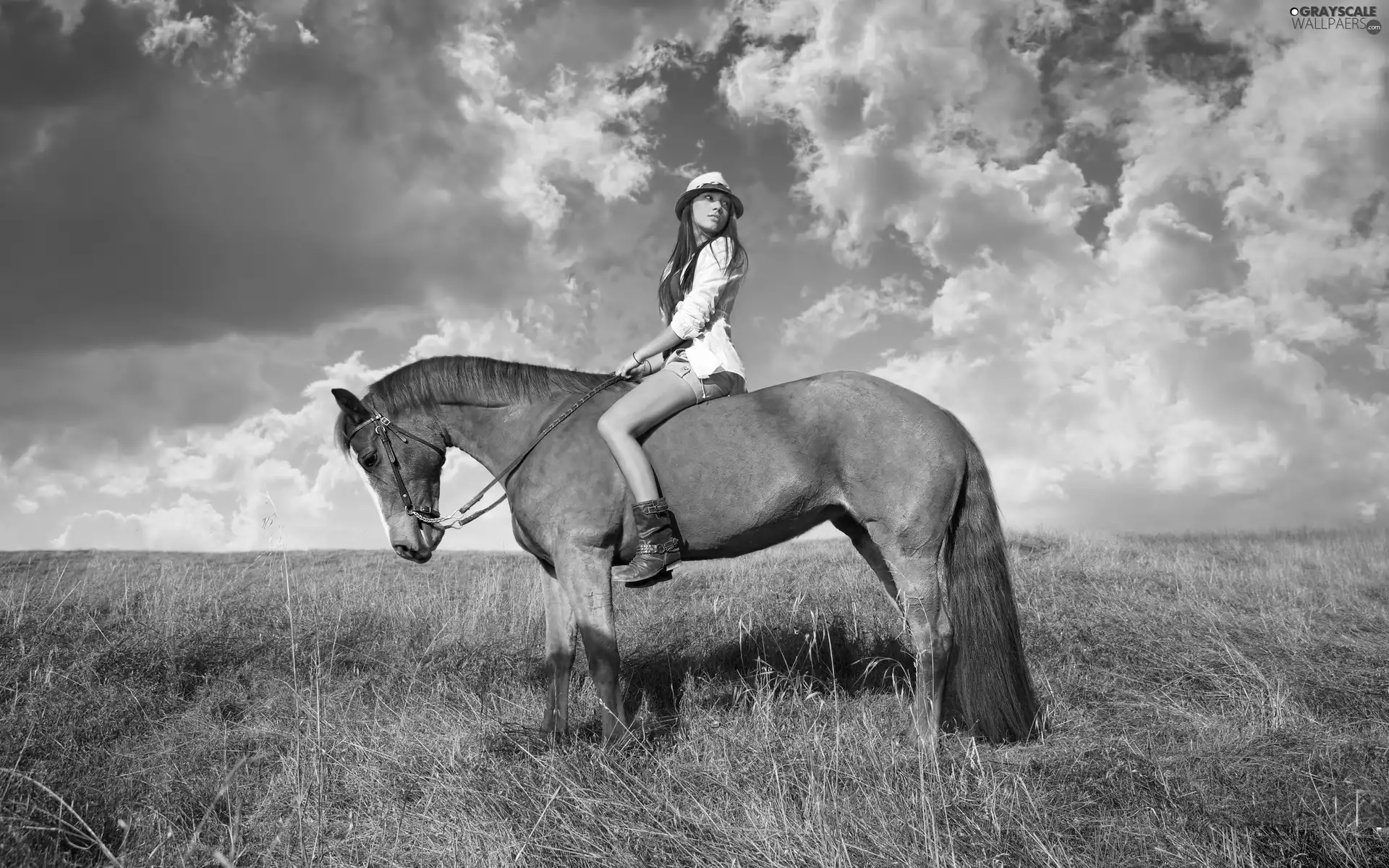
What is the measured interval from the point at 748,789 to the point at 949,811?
840 millimetres

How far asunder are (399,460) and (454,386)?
2.11 ft

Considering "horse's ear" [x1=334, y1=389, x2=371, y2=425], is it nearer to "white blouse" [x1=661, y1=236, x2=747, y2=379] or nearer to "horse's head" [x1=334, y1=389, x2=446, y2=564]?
"horse's head" [x1=334, y1=389, x2=446, y2=564]

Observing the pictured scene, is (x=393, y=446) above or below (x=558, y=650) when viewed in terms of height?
above

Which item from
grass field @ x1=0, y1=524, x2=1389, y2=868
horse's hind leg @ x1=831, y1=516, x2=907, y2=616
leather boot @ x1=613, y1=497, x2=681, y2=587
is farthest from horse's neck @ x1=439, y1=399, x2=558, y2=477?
horse's hind leg @ x1=831, y1=516, x2=907, y2=616

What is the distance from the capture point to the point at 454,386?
5336mm

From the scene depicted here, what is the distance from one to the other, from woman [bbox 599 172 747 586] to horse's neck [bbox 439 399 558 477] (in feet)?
2.13

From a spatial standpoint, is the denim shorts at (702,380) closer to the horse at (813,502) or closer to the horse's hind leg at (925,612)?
the horse at (813,502)

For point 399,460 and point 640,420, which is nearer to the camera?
point 640,420

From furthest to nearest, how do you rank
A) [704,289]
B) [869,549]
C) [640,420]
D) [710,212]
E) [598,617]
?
[869,549] < [710,212] < [704,289] < [640,420] < [598,617]

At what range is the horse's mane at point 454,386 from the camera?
532 cm

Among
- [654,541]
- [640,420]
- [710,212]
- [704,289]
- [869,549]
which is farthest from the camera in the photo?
[869,549]

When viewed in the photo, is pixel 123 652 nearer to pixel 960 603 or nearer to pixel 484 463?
pixel 484 463

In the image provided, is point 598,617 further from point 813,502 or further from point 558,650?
point 813,502

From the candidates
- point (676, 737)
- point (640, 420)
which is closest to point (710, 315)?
point (640, 420)
